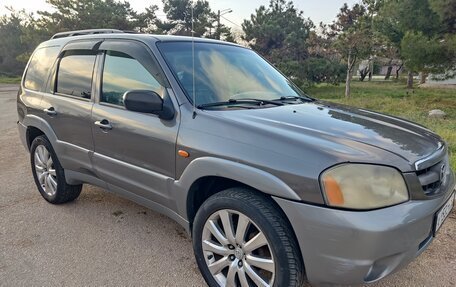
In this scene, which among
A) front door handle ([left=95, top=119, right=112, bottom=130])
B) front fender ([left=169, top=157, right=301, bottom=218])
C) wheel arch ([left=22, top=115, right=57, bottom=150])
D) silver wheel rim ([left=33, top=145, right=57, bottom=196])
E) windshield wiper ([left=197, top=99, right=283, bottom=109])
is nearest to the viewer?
front fender ([left=169, top=157, right=301, bottom=218])

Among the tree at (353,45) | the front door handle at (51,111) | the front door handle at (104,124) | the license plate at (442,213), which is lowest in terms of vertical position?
the license plate at (442,213)

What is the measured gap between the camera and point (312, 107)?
3023 mm

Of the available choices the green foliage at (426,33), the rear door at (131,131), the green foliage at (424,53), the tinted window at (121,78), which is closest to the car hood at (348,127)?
the rear door at (131,131)

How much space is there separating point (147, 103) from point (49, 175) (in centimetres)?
213

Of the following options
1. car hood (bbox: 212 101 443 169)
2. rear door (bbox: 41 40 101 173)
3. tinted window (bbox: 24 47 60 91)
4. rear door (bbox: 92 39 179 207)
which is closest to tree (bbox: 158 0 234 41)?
tinted window (bbox: 24 47 60 91)

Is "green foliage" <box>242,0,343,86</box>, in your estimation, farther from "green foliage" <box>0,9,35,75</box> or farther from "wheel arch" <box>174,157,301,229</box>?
"green foliage" <box>0,9,35,75</box>

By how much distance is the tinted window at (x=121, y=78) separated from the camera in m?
2.94

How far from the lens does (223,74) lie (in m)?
3.06

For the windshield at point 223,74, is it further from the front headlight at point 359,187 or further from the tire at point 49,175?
the tire at point 49,175

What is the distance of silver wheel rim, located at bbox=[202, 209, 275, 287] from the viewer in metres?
2.24

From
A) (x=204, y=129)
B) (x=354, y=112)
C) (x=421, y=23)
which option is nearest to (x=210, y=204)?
(x=204, y=129)

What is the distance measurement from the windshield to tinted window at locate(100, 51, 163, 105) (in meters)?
0.23

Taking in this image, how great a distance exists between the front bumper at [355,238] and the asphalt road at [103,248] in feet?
2.20

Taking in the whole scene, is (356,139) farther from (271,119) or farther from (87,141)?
(87,141)
